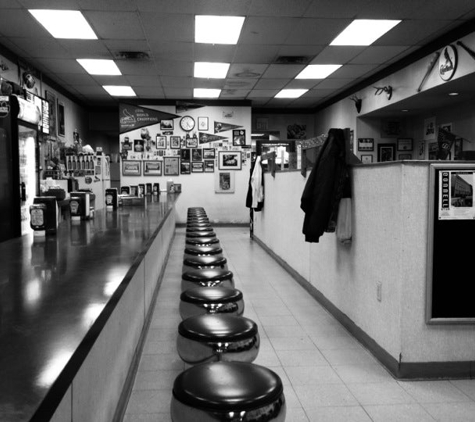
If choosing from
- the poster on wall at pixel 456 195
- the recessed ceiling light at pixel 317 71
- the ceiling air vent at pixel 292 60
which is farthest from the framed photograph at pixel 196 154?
the poster on wall at pixel 456 195

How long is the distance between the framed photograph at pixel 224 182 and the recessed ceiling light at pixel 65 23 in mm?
5376

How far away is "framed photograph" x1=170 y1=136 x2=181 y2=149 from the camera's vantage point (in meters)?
11.2

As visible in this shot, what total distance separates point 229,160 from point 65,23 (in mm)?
5937

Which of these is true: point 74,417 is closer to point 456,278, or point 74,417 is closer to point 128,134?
point 456,278

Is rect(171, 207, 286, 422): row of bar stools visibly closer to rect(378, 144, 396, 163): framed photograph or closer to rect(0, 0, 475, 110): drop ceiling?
rect(0, 0, 475, 110): drop ceiling

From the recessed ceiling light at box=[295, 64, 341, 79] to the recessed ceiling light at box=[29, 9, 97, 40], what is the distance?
368 cm

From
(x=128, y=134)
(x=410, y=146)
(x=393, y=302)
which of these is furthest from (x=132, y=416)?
(x=128, y=134)

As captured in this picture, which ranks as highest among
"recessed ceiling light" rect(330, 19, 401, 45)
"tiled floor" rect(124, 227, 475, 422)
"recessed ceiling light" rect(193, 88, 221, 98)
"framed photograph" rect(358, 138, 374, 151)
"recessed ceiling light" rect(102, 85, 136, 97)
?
"recessed ceiling light" rect(330, 19, 401, 45)

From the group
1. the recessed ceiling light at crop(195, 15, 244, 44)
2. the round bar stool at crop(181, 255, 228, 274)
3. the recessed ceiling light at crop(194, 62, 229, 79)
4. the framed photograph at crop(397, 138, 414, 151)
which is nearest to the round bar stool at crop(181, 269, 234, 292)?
the round bar stool at crop(181, 255, 228, 274)

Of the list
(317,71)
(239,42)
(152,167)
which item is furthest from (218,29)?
(152,167)

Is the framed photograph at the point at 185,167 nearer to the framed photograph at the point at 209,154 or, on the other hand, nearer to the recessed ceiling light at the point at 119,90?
the framed photograph at the point at 209,154

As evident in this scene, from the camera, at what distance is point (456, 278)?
9.20 feet

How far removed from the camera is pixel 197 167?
11.4 metres

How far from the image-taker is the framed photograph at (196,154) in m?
11.4
